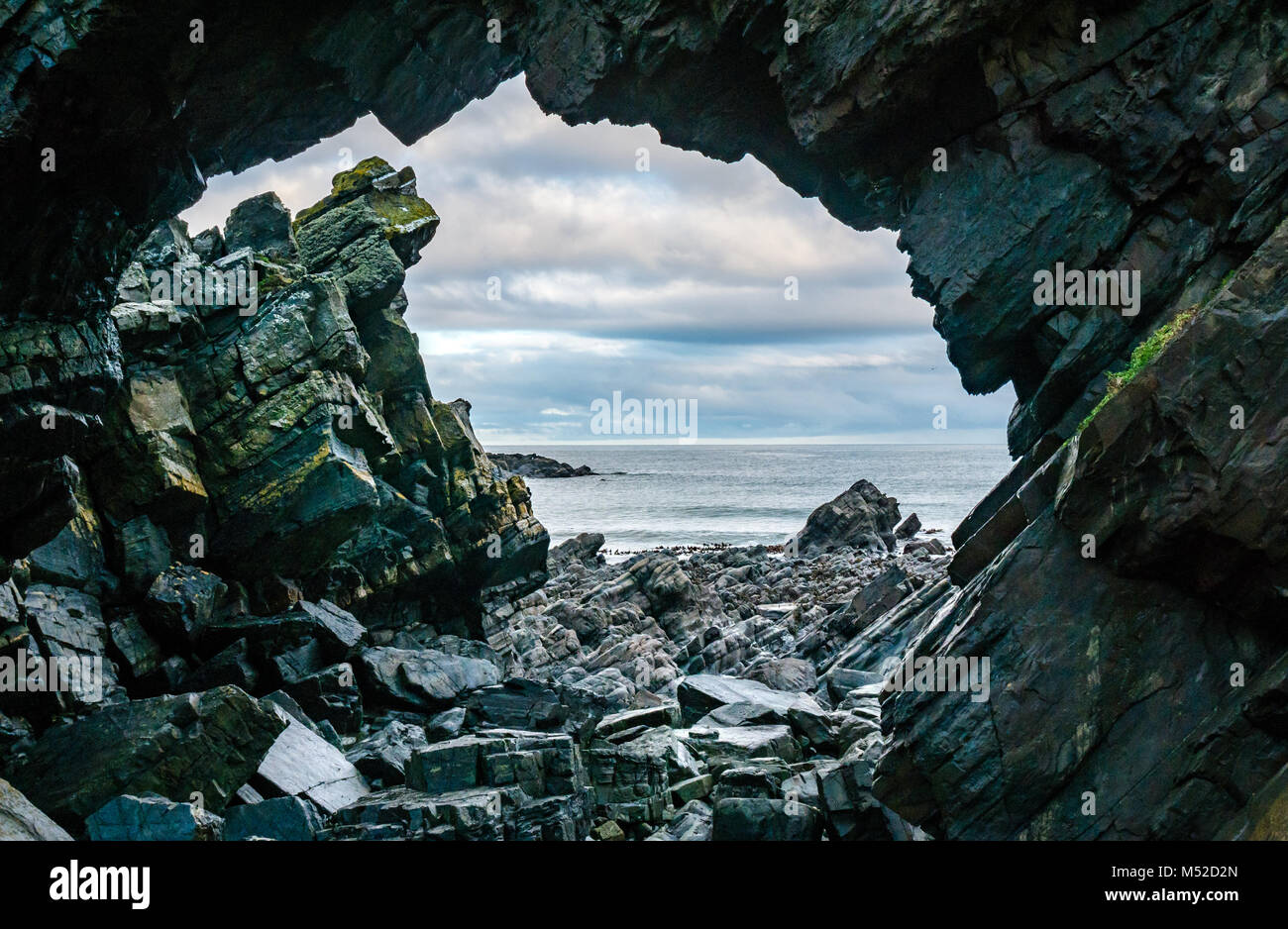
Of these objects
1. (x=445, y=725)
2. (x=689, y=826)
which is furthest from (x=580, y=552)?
(x=689, y=826)

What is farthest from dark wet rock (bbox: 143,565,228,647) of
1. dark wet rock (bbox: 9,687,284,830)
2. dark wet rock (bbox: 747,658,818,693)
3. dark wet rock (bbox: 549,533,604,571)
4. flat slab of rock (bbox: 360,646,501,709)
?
dark wet rock (bbox: 549,533,604,571)

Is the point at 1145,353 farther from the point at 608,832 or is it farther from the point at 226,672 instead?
the point at 226,672

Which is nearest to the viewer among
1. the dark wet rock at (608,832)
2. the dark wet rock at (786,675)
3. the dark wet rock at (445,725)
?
the dark wet rock at (608,832)

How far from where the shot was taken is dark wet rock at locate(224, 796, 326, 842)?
609 inches

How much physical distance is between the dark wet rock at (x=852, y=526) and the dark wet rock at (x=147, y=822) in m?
50.7

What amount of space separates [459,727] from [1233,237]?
19602 millimetres

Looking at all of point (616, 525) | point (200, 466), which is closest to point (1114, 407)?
point (200, 466)

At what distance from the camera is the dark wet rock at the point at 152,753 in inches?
625

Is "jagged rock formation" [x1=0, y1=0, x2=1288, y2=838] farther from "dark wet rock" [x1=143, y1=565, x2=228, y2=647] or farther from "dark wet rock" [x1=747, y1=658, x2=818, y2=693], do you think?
"dark wet rock" [x1=747, y1=658, x2=818, y2=693]

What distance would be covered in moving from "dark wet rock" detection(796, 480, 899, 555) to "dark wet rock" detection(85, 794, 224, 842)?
50.7 m

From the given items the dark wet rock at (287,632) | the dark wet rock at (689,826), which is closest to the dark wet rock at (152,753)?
the dark wet rock at (287,632)

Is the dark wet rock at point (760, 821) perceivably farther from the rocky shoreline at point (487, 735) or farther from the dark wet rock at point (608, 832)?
the dark wet rock at point (608, 832)

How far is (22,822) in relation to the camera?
1285 cm

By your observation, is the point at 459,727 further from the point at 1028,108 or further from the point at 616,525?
the point at 616,525
